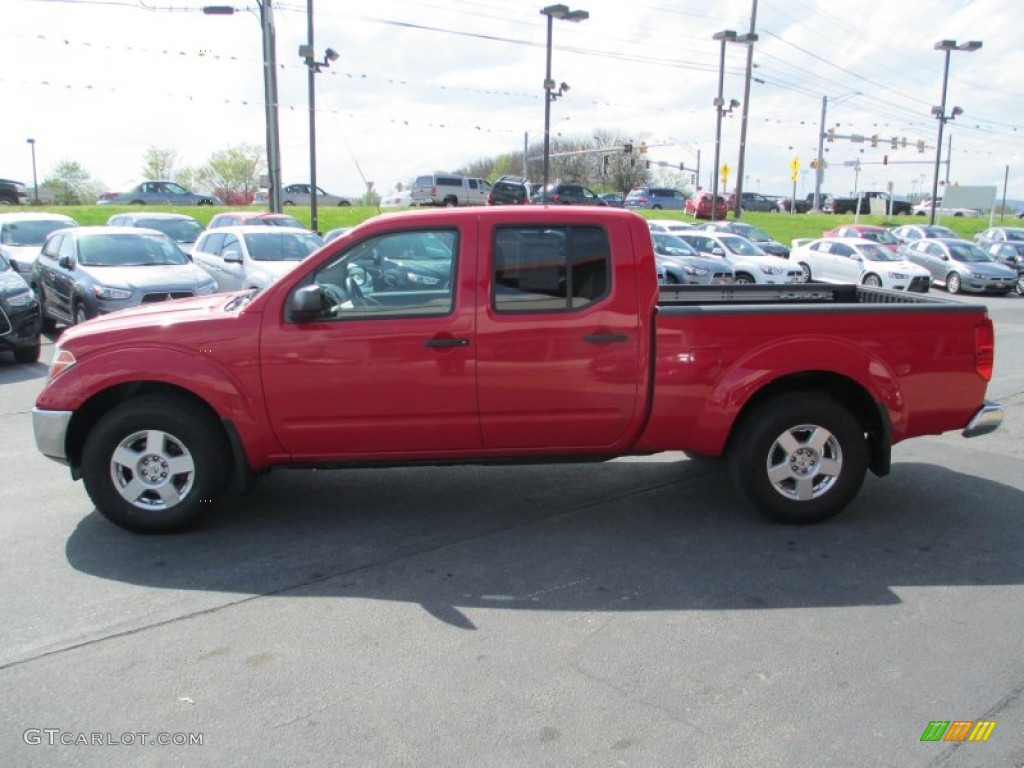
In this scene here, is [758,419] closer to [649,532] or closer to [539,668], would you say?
[649,532]

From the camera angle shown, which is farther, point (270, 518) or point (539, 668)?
point (270, 518)

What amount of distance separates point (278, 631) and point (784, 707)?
216cm

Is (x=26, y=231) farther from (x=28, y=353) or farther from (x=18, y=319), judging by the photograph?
(x=18, y=319)

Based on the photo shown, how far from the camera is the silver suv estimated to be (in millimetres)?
45656

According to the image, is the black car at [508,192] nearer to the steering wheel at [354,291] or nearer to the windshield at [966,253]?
the windshield at [966,253]

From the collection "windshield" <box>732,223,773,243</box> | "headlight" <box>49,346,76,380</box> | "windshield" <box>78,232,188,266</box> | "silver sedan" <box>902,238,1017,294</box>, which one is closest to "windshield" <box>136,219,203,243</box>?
"windshield" <box>78,232,188,266</box>

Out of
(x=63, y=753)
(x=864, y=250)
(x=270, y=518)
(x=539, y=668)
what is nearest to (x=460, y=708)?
(x=539, y=668)

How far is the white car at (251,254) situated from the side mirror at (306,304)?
30.7ft

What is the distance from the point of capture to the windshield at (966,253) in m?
26.4

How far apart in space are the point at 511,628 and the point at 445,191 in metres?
44.1

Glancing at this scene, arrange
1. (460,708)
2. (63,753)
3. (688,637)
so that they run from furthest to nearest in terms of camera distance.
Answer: (688,637), (460,708), (63,753)

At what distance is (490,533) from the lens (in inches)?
202

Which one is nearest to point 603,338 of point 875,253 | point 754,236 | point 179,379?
point 179,379

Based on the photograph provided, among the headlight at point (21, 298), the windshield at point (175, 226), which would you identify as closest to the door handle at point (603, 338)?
the headlight at point (21, 298)
